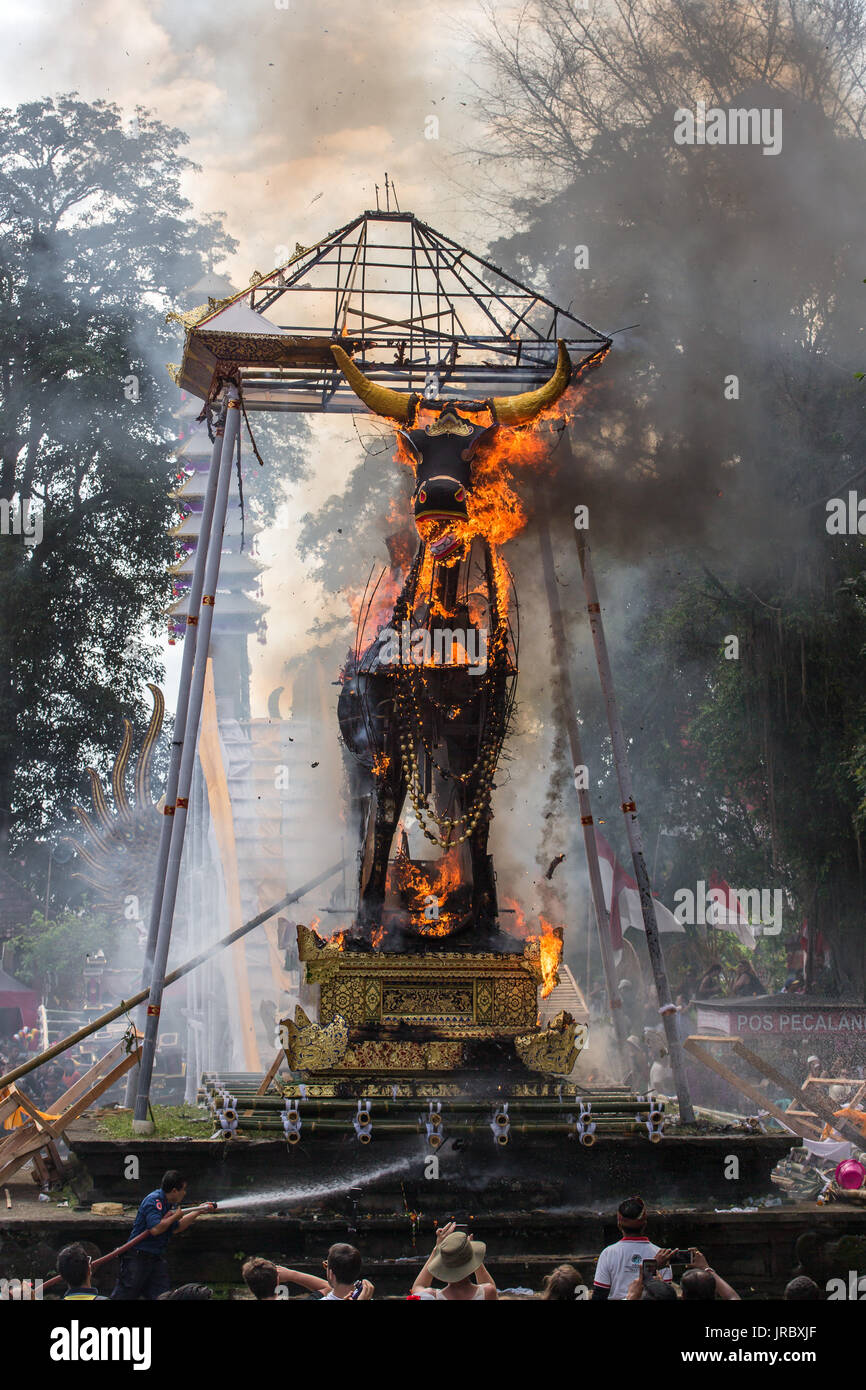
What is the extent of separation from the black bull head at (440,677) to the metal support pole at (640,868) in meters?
1.39

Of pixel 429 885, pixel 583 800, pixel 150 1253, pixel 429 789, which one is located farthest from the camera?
pixel 583 800

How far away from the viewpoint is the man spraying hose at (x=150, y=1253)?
9.40m

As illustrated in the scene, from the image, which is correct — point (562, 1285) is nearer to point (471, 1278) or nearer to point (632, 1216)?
point (471, 1278)

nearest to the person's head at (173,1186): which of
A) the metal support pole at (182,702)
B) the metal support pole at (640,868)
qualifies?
the metal support pole at (182,702)

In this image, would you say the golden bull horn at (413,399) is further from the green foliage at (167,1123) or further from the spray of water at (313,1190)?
the green foliage at (167,1123)

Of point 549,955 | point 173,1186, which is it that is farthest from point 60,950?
point 173,1186

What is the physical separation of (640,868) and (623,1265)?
19.8 ft

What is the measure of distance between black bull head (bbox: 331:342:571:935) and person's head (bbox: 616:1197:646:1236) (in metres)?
5.63

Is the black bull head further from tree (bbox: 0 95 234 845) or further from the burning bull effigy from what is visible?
tree (bbox: 0 95 234 845)

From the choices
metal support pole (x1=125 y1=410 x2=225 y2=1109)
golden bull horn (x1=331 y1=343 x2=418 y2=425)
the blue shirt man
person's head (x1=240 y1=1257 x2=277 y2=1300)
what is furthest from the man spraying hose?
golden bull horn (x1=331 y1=343 x2=418 y2=425)

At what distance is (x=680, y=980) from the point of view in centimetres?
3684

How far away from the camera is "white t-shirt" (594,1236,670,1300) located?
838cm

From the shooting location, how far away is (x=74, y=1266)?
305 inches
